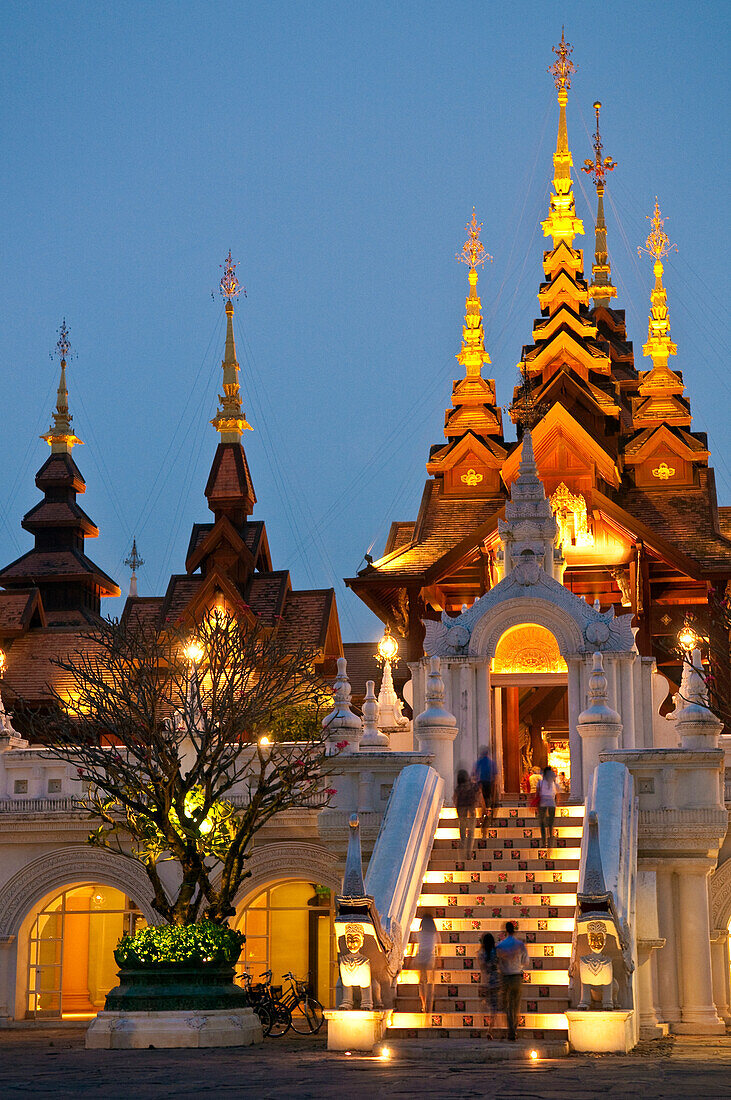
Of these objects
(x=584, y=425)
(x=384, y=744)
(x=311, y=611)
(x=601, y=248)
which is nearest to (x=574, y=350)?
(x=584, y=425)

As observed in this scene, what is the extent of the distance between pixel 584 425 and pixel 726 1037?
20.5 meters

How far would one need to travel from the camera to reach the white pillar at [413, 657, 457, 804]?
21.3 metres

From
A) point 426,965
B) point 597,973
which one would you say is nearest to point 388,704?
point 426,965

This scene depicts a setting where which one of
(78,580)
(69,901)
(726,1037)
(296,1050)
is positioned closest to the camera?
(296,1050)

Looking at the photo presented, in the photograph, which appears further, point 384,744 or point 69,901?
point 69,901

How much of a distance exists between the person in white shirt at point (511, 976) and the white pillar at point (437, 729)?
17.1 feet

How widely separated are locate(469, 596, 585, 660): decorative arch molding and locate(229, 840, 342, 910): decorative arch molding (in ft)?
13.3

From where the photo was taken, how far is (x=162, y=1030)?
17.2 metres

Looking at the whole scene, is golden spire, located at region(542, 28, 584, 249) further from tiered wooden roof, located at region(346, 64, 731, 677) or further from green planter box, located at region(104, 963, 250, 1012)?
green planter box, located at region(104, 963, 250, 1012)

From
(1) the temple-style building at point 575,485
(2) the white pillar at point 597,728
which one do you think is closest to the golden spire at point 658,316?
(1) the temple-style building at point 575,485

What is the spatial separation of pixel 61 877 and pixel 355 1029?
33.4 ft

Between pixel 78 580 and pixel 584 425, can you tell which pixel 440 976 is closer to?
pixel 584 425

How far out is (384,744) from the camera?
72.6 ft

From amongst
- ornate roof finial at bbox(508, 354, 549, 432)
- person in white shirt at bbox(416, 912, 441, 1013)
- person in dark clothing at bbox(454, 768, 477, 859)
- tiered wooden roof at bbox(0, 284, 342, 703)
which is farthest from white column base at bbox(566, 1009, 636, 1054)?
tiered wooden roof at bbox(0, 284, 342, 703)
